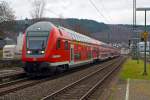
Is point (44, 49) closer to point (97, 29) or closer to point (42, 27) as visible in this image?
point (42, 27)

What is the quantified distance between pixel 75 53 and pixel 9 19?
106ft

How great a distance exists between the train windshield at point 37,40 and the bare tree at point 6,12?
1387 inches

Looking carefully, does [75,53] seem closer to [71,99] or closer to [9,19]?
[71,99]

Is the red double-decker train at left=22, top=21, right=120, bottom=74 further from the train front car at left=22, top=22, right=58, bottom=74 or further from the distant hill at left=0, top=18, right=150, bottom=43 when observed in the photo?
the distant hill at left=0, top=18, right=150, bottom=43

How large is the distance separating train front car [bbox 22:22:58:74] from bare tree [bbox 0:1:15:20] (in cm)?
3515

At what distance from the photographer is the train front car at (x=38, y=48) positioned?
24.7 m

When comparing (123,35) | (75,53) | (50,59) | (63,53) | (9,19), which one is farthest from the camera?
(123,35)

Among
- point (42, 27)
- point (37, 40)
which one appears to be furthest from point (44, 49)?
point (42, 27)

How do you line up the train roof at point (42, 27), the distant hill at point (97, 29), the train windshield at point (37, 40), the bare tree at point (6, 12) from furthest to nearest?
1. the distant hill at point (97, 29)
2. the bare tree at point (6, 12)
3. the train roof at point (42, 27)
4. the train windshield at point (37, 40)

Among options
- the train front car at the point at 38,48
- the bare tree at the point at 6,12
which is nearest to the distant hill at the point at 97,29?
the bare tree at the point at 6,12

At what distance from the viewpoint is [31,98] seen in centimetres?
1562

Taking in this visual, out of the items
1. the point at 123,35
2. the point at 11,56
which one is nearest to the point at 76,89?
the point at 11,56

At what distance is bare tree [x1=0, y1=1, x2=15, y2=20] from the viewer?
61.3 metres

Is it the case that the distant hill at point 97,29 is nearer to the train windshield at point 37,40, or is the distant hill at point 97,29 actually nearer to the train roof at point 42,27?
the train roof at point 42,27
